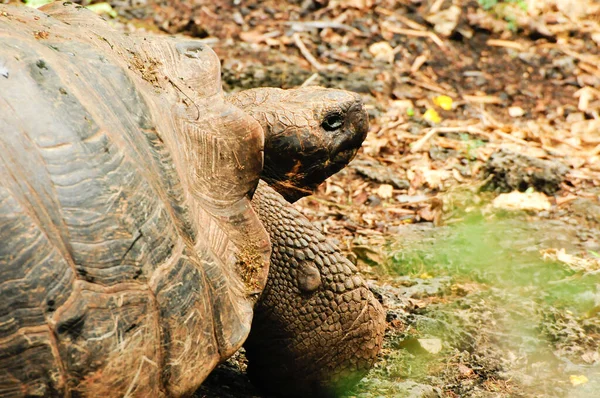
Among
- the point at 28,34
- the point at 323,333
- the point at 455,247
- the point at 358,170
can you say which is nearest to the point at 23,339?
the point at 28,34

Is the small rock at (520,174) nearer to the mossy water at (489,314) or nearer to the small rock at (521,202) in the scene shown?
the small rock at (521,202)

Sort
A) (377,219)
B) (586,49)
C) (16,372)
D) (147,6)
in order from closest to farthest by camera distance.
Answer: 1. (16,372)
2. (377,219)
3. (147,6)
4. (586,49)

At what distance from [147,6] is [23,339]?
5.80 meters

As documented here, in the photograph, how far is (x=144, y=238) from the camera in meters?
2.51

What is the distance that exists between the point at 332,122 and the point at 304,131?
22cm

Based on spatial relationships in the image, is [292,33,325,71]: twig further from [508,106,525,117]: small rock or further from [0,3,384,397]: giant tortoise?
[0,3,384,397]: giant tortoise

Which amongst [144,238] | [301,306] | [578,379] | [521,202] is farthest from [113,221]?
[521,202]

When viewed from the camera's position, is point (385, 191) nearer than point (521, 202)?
No

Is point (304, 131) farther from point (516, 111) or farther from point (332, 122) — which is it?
point (516, 111)

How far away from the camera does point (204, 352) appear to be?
8.74 ft

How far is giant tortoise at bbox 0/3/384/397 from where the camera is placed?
2.27 m

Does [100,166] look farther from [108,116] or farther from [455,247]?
[455,247]

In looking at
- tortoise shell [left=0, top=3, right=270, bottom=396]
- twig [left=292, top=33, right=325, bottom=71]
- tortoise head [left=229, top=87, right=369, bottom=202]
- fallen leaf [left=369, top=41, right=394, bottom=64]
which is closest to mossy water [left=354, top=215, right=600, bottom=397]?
tortoise head [left=229, top=87, right=369, bottom=202]

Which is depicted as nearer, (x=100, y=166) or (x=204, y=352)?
(x=100, y=166)
